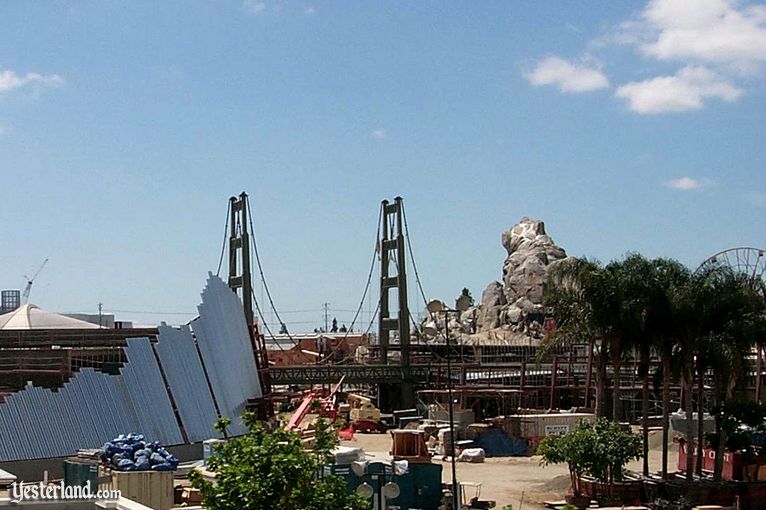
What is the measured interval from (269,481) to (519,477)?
29.4 metres

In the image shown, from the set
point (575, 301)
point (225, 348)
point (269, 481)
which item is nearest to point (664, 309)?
point (575, 301)

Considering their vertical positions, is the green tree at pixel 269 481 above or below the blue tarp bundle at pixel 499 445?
above

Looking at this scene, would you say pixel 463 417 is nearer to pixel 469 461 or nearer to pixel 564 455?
pixel 469 461

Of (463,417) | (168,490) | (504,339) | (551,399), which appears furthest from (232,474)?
(504,339)

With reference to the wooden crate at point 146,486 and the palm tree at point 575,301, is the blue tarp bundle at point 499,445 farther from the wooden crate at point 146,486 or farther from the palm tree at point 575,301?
the wooden crate at point 146,486

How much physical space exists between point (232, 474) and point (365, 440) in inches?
1868

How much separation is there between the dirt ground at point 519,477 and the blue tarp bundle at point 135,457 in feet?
40.7

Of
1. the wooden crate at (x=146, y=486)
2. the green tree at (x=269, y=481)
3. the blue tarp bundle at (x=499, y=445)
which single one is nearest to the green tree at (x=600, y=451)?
the wooden crate at (x=146, y=486)

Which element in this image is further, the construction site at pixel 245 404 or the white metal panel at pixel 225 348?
the white metal panel at pixel 225 348

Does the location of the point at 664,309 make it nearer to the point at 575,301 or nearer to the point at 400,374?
the point at 575,301

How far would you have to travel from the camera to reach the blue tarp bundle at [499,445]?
171 feet

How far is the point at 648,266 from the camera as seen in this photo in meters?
37.8

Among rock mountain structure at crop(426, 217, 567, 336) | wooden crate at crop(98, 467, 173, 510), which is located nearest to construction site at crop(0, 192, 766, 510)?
wooden crate at crop(98, 467, 173, 510)

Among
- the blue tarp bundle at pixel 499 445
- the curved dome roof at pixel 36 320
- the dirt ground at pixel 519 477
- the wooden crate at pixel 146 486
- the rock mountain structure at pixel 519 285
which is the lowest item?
the dirt ground at pixel 519 477
